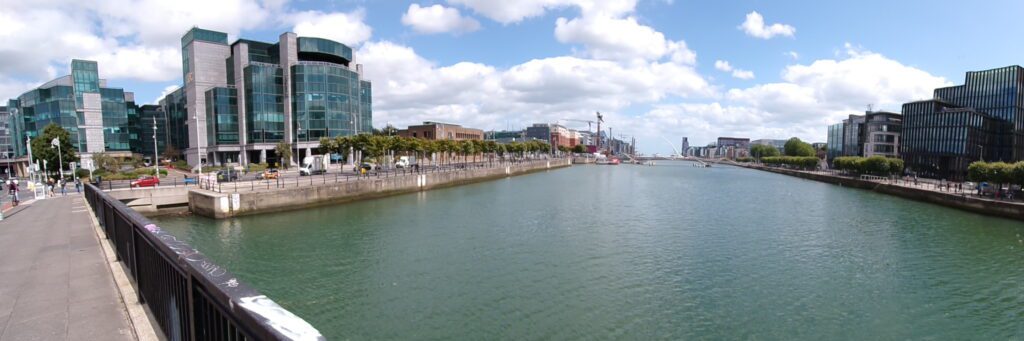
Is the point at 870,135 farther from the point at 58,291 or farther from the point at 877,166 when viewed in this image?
the point at 58,291

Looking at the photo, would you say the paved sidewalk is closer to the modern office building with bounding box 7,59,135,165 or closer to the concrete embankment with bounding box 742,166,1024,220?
the concrete embankment with bounding box 742,166,1024,220

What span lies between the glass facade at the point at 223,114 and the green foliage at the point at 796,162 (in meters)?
138

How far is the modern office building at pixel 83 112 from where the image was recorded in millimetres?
106625

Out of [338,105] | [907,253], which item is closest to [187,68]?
[338,105]

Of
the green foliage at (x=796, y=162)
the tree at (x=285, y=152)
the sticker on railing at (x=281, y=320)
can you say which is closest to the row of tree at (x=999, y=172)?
the sticker on railing at (x=281, y=320)

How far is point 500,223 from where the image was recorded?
39781 mm

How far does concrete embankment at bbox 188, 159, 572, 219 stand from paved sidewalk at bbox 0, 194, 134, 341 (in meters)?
24.8

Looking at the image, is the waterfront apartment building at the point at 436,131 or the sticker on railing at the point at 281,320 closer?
the sticker on railing at the point at 281,320

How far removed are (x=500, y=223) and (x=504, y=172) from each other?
69894 mm

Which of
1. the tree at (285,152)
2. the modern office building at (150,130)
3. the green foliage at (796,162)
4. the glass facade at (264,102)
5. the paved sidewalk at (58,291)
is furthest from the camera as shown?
the modern office building at (150,130)

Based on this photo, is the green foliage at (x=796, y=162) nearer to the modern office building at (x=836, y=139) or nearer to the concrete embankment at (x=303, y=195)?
the modern office building at (x=836, y=139)

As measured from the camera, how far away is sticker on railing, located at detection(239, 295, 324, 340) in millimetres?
2928

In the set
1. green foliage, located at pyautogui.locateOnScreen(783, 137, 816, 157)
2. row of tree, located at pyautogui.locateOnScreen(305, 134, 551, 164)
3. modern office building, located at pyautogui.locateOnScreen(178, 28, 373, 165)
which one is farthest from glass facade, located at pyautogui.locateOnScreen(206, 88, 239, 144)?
green foliage, located at pyautogui.locateOnScreen(783, 137, 816, 157)

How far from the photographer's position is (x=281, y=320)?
10.3 ft
